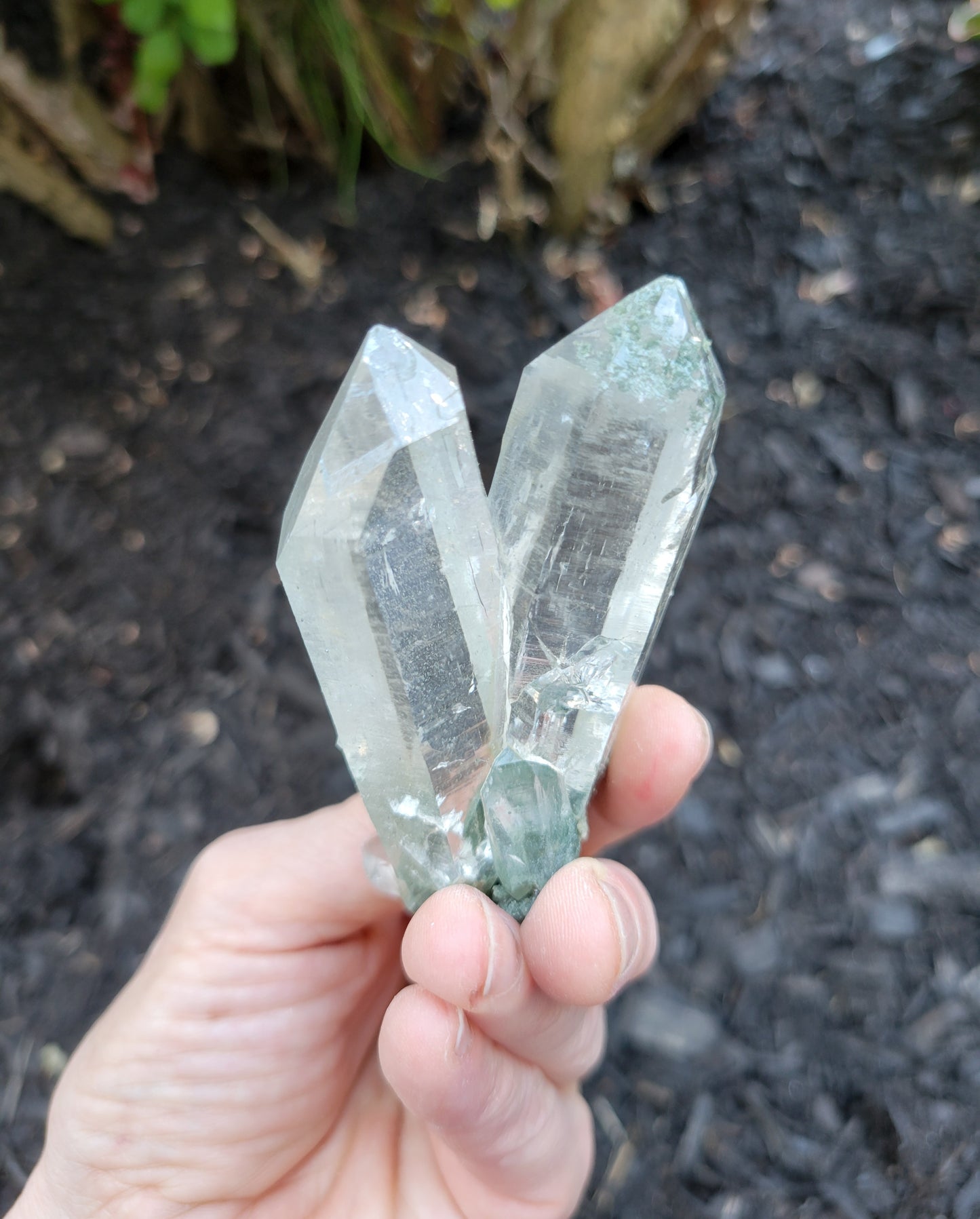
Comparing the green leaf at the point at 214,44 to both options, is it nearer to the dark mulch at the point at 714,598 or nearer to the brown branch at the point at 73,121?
the brown branch at the point at 73,121

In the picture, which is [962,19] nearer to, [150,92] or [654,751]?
[150,92]

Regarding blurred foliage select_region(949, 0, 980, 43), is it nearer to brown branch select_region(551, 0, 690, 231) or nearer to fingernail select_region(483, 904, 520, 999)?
brown branch select_region(551, 0, 690, 231)

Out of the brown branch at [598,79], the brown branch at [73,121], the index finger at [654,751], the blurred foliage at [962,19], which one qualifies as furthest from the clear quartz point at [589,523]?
the blurred foliage at [962,19]

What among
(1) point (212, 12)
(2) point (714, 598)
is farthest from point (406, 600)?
(1) point (212, 12)

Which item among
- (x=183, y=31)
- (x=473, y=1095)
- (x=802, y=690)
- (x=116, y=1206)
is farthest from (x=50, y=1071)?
(x=183, y=31)

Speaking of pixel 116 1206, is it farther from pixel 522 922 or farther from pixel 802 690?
pixel 802 690
